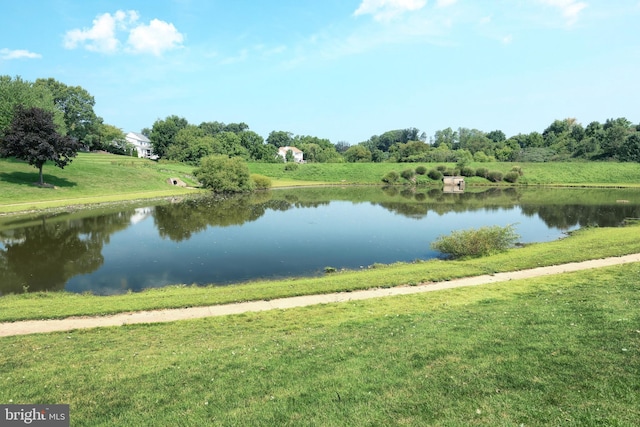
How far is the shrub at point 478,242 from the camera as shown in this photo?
2220 centimetres

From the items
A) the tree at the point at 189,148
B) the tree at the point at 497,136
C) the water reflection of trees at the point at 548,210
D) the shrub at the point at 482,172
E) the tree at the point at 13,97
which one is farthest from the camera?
the tree at the point at 497,136

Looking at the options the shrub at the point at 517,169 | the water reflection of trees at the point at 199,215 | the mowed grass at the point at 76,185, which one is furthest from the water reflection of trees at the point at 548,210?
the shrub at the point at 517,169

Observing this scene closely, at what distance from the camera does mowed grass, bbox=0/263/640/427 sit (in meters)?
5.62

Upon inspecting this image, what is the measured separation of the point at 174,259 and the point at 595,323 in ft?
69.6

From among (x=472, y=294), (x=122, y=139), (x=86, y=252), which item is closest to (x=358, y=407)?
(x=472, y=294)

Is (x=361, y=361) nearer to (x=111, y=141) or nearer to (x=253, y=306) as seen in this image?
(x=253, y=306)

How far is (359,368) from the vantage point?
285 inches

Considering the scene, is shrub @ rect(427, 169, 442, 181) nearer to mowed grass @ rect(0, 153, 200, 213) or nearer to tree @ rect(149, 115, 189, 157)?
mowed grass @ rect(0, 153, 200, 213)

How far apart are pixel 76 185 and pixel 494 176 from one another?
8631cm

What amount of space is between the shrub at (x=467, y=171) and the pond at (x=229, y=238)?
4441 centimetres

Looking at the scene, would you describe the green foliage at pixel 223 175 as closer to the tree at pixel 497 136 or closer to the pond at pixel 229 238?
the pond at pixel 229 238

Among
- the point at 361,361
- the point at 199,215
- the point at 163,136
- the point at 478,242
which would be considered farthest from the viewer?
the point at 163,136

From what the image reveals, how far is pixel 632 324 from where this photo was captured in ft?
26.9

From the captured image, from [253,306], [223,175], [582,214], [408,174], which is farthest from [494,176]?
[253,306]
